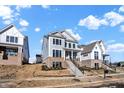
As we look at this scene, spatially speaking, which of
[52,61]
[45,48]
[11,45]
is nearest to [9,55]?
[11,45]

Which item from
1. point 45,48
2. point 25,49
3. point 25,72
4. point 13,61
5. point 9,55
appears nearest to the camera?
point 25,72

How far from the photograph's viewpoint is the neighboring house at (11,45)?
103ft

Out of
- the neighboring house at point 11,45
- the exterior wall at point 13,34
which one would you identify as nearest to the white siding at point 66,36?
the neighboring house at point 11,45

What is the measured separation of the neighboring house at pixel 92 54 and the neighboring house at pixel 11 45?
25.5 ft

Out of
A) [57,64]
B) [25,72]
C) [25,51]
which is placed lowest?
[25,72]

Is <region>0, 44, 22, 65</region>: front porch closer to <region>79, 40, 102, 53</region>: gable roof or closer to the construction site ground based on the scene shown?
the construction site ground

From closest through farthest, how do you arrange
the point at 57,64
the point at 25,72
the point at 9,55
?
the point at 25,72
the point at 9,55
the point at 57,64

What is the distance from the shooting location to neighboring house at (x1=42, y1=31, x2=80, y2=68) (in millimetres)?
34125

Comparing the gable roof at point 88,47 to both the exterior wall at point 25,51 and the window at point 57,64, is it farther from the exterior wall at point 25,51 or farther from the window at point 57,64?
the exterior wall at point 25,51

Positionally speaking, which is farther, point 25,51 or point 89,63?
point 25,51

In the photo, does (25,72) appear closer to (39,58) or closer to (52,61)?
(52,61)

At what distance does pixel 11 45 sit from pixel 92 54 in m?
10.2

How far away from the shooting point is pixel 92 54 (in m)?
37.6
